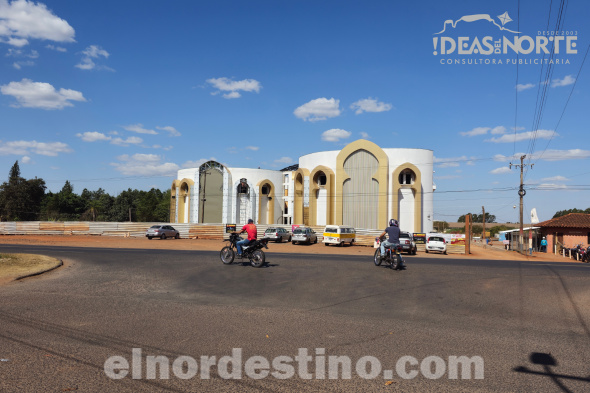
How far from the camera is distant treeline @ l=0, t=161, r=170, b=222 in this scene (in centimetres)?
9494

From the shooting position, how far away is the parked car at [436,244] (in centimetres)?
3503

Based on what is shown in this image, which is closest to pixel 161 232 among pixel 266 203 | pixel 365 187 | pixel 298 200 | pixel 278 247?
pixel 278 247

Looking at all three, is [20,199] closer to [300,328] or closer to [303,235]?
[303,235]

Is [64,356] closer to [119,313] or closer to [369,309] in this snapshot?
[119,313]

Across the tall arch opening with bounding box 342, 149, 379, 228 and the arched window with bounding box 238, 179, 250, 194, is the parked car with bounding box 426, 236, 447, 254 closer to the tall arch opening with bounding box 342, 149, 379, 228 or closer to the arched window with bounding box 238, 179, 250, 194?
the tall arch opening with bounding box 342, 149, 379, 228

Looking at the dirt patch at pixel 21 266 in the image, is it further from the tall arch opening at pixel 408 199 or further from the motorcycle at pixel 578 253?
the tall arch opening at pixel 408 199

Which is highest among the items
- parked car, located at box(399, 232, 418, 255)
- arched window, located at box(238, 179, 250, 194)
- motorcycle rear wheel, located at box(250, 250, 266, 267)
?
arched window, located at box(238, 179, 250, 194)

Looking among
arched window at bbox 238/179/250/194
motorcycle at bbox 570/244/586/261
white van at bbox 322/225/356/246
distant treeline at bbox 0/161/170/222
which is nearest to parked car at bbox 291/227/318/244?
white van at bbox 322/225/356/246

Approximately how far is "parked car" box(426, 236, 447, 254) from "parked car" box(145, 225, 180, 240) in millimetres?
27585

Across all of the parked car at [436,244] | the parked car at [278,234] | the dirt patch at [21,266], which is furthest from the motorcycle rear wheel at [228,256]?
the parked car at [278,234]

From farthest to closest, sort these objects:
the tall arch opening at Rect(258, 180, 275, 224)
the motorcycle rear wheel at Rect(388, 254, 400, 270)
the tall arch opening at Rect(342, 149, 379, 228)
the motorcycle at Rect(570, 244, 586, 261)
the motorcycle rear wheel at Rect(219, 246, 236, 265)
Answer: the tall arch opening at Rect(258, 180, 275, 224)
the tall arch opening at Rect(342, 149, 379, 228)
the motorcycle at Rect(570, 244, 586, 261)
the motorcycle rear wheel at Rect(219, 246, 236, 265)
the motorcycle rear wheel at Rect(388, 254, 400, 270)

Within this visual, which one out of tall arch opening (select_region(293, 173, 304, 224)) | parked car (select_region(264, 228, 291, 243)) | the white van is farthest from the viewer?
tall arch opening (select_region(293, 173, 304, 224))

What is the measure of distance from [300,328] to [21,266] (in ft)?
42.1

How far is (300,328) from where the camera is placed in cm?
778
